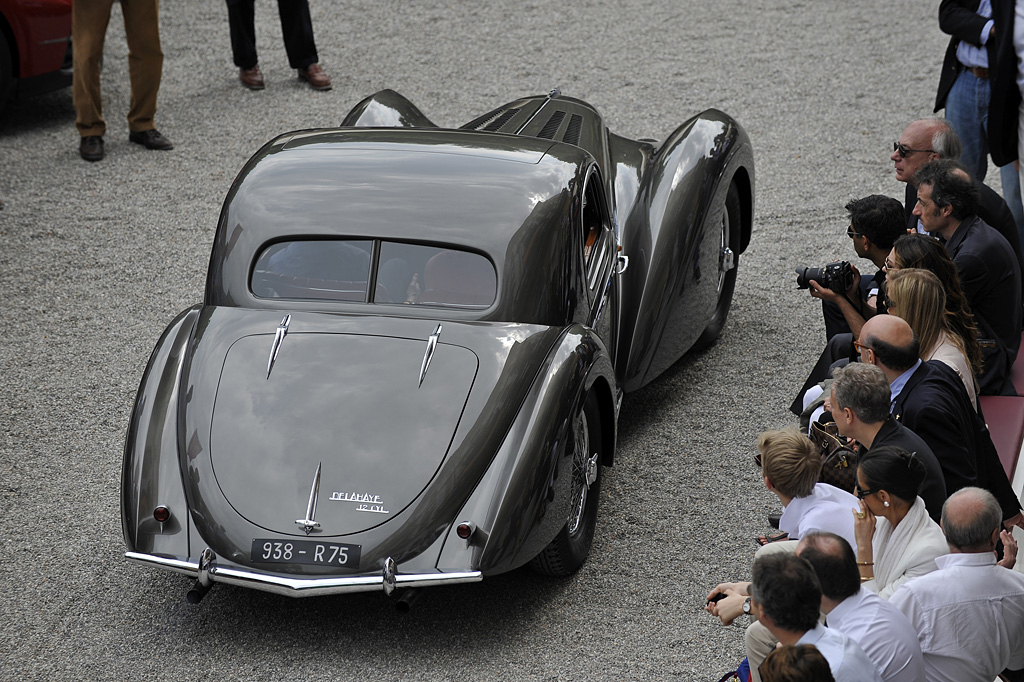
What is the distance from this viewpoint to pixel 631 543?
5.36 metres

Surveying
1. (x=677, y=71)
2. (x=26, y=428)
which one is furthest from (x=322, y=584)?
(x=677, y=71)

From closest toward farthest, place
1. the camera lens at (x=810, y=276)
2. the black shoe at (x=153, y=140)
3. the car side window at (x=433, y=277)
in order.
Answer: the car side window at (x=433, y=277), the camera lens at (x=810, y=276), the black shoe at (x=153, y=140)

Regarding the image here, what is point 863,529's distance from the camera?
4047 mm

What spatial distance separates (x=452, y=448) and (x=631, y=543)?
4.30 ft

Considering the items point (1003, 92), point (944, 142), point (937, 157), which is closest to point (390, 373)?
point (937, 157)

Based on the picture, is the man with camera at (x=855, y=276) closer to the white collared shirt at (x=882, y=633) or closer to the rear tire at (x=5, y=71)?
the white collared shirt at (x=882, y=633)

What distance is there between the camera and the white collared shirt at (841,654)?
3.30 metres

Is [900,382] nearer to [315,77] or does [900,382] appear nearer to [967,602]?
[967,602]

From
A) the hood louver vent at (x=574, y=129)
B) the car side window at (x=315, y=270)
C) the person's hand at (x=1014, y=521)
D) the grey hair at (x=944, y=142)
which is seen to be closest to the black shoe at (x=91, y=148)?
the hood louver vent at (x=574, y=129)

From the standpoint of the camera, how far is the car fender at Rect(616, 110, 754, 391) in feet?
20.6

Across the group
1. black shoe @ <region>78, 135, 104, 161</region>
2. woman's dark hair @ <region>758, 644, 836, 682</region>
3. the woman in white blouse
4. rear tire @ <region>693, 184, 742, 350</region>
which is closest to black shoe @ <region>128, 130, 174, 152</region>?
black shoe @ <region>78, 135, 104, 161</region>

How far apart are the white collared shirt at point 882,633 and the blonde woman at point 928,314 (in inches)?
70.4

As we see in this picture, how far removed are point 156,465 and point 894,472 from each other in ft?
9.65

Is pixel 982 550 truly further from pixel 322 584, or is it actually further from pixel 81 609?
pixel 81 609
